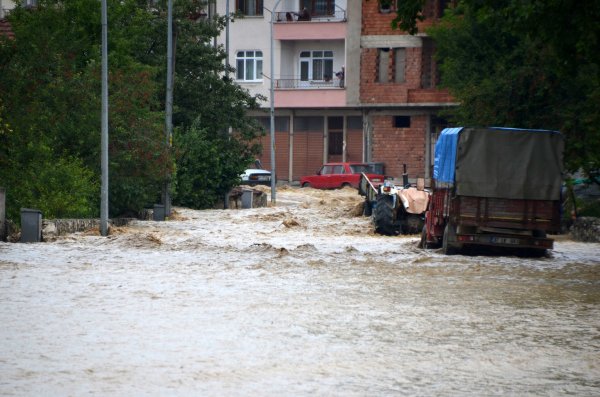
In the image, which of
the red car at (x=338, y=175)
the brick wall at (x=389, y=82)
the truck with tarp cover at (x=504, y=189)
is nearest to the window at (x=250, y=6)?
the brick wall at (x=389, y=82)

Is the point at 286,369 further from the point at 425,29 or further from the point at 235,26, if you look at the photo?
the point at 235,26

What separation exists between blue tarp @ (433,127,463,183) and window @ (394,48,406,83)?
42.6 m

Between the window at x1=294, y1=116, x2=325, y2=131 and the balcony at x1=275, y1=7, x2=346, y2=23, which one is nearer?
the balcony at x1=275, y1=7, x2=346, y2=23

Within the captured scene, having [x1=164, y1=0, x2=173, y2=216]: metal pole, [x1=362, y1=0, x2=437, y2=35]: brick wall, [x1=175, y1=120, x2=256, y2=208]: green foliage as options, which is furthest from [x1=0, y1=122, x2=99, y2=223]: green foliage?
[x1=362, y1=0, x2=437, y2=35]: brick wall

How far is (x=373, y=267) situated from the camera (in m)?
24.0

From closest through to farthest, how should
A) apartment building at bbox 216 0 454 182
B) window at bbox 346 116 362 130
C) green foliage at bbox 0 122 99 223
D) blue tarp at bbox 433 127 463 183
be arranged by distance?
blue tarp at bbox 433 127 463 183
green foliage at bbox 0 122 99 223
apartment building at bbox 216 0 454 182
window at bbox 346 116 362 130

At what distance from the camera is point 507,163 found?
26.3 meters

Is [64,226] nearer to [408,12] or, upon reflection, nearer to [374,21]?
[408,12]

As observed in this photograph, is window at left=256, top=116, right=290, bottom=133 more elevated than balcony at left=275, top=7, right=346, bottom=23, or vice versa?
balcony at left=275, top=7, right=346, bottom=23

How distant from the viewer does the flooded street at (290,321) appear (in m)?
11.0

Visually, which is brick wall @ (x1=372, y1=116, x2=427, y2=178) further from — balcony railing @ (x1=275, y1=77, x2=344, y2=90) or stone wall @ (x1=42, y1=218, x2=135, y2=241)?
stone wall @ (x1=42, y1=218, x2=135, y2=241)

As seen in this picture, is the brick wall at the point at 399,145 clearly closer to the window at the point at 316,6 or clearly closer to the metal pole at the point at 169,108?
the window at the point at 316,6

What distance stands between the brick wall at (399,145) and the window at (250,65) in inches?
295

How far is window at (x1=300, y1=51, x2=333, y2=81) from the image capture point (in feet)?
243
